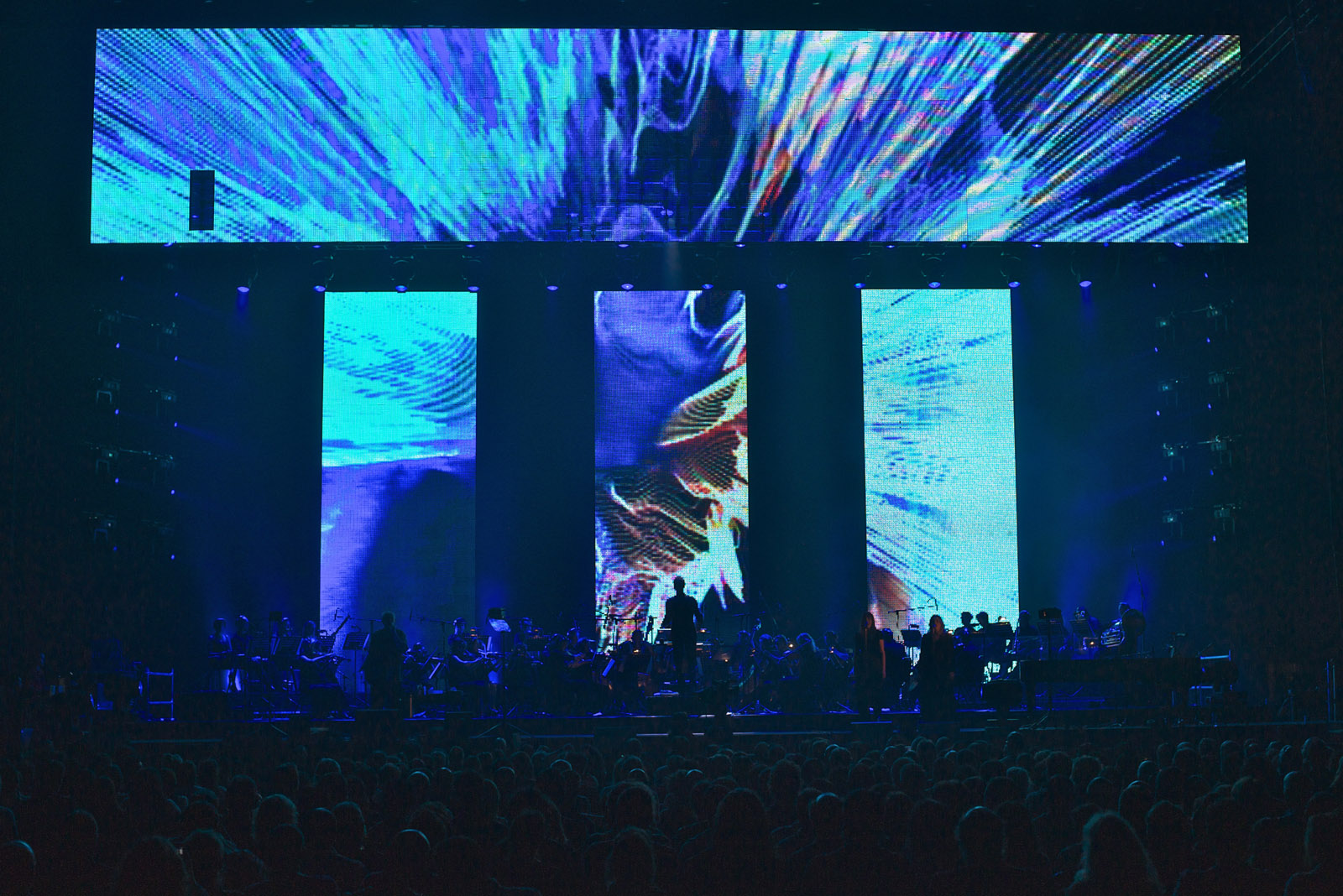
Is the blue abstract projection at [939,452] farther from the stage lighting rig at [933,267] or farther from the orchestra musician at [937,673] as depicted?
the orchestra musician at [937,673]

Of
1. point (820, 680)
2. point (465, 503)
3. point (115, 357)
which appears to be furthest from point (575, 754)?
point (115, 357)

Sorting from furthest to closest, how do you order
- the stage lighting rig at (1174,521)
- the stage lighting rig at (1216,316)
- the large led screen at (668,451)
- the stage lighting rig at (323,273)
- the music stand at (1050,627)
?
1. the stage lighting rig at (323,273)
2. the large led screen at (668,451)
3. the stage lighting rig at (1174,521)
4. the stage lighting rig at (1216,316)
5. the music stand at (1050,627)

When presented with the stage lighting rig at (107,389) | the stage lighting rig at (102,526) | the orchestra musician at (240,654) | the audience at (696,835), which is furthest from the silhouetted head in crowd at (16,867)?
the stage lighting rig at (107,389)

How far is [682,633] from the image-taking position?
1169cm

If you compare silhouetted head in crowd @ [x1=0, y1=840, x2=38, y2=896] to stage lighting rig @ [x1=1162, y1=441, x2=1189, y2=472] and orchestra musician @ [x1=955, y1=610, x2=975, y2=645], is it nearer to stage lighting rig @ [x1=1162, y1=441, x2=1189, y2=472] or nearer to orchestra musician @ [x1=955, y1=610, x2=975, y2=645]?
orchestra musician @ [x1=955, y1=610, x2=975, y2=645]

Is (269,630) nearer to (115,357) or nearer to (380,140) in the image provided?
(115,357)

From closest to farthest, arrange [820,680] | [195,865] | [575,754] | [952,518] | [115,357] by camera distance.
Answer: [195,865], [575,754], [820,680], [115,357], [952,518]

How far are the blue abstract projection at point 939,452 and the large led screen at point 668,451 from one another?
1796 millimetres

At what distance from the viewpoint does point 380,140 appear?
13.1 m

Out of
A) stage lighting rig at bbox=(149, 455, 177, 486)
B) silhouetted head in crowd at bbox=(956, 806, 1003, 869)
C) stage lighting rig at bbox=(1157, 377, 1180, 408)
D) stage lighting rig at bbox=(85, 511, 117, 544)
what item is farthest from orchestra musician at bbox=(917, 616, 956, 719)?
stage lighting rig at bbox=(149, 455, 177, 486)

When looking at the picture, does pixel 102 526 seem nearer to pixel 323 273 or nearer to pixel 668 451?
pixel 323 273

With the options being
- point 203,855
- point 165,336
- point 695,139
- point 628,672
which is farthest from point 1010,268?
point 203,855

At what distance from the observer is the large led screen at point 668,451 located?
1491cm

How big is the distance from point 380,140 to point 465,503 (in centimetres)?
467
